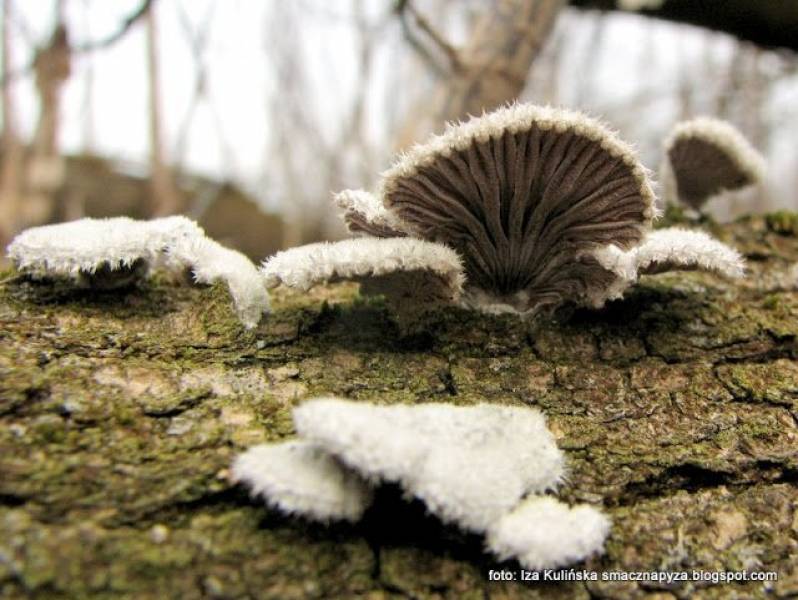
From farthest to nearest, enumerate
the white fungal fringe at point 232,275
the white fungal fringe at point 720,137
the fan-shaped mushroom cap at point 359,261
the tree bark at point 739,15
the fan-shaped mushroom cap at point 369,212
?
the tree bark at point 739,15
the white fungal fringe at point 720,137
the white fungal fringe at point 232,275
the fan-shaped mushroom cap at point 369,212
the fan-shaped mushroom cap at point 359,261

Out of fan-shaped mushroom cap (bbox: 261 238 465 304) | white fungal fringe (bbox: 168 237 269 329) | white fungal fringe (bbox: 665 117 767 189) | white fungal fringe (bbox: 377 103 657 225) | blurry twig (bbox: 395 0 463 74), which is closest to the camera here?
white fungal fringe (bbox: 377 103 657 225)

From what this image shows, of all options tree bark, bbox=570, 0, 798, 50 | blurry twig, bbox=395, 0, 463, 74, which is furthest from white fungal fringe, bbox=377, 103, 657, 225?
tree bark, bbox=570, 0, 798, 50

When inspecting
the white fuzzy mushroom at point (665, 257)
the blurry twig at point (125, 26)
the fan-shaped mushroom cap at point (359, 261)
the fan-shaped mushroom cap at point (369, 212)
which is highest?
the blurry twig at point (125, 26)

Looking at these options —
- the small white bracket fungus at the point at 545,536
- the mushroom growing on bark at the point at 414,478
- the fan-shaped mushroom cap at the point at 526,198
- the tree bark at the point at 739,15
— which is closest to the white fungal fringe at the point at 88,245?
the fan-shaped mushroom cap at the point at 526,198

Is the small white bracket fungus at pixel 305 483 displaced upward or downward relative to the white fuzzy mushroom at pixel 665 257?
downward

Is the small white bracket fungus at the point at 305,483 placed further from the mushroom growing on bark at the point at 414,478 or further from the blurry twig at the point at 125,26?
the blurry twig at the point at 125,26

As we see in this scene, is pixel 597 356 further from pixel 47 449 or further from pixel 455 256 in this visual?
pixel 47 449

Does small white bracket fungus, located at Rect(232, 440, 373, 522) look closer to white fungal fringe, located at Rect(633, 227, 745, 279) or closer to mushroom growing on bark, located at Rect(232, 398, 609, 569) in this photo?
mushroom growing on bark, located at Rect(232, 398, 609, 569)
